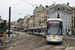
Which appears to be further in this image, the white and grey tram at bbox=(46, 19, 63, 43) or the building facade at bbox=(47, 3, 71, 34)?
the building facade at bbox=(47, 3, 71, 34)

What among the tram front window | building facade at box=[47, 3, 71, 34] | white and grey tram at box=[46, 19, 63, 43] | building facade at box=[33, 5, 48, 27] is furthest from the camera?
building facade at box=[33, 5, 48, 27]

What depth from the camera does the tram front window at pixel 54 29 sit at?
13.5 meters

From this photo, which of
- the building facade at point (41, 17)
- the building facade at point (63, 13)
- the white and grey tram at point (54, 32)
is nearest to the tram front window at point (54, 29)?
the white and grey tram at point (54, 32)

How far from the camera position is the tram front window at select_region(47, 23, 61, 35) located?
1345cm

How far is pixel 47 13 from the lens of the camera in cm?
5300

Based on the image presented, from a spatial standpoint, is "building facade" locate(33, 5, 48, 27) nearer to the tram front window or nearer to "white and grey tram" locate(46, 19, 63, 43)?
"white and grey tram" locate(46, 19, 63, 43)

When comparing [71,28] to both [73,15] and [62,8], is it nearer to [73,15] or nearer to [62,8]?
[73,15]

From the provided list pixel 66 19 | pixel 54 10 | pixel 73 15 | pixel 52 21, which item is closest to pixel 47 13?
pixel 54 10

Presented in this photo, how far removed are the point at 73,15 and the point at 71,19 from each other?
2599 millimetres

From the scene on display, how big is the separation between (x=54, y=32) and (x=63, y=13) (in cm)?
3599

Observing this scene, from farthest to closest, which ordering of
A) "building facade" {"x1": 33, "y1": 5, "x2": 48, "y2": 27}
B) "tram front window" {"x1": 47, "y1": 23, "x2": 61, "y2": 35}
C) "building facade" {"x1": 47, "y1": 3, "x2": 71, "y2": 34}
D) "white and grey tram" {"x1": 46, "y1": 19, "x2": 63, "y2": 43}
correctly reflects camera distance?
"building facade" {"x1": 33, "y1": 5, "x2": 48, "y2": 27} < "building facade" {"x1": 47, "y1": 3, "x2": 71, "y2": 34} < "tram front window" {"x1": 47, "y1": 23, "x2": 61, "y2": 35} < "white and grey tram" {"x1": 46, "y1": 19, "x2": 63, "y2": 43}

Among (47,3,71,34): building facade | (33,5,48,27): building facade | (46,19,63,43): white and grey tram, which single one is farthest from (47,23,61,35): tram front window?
(33,5,48,27): building facade

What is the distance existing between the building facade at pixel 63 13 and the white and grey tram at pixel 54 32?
106ft

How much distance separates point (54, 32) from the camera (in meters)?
13.5
